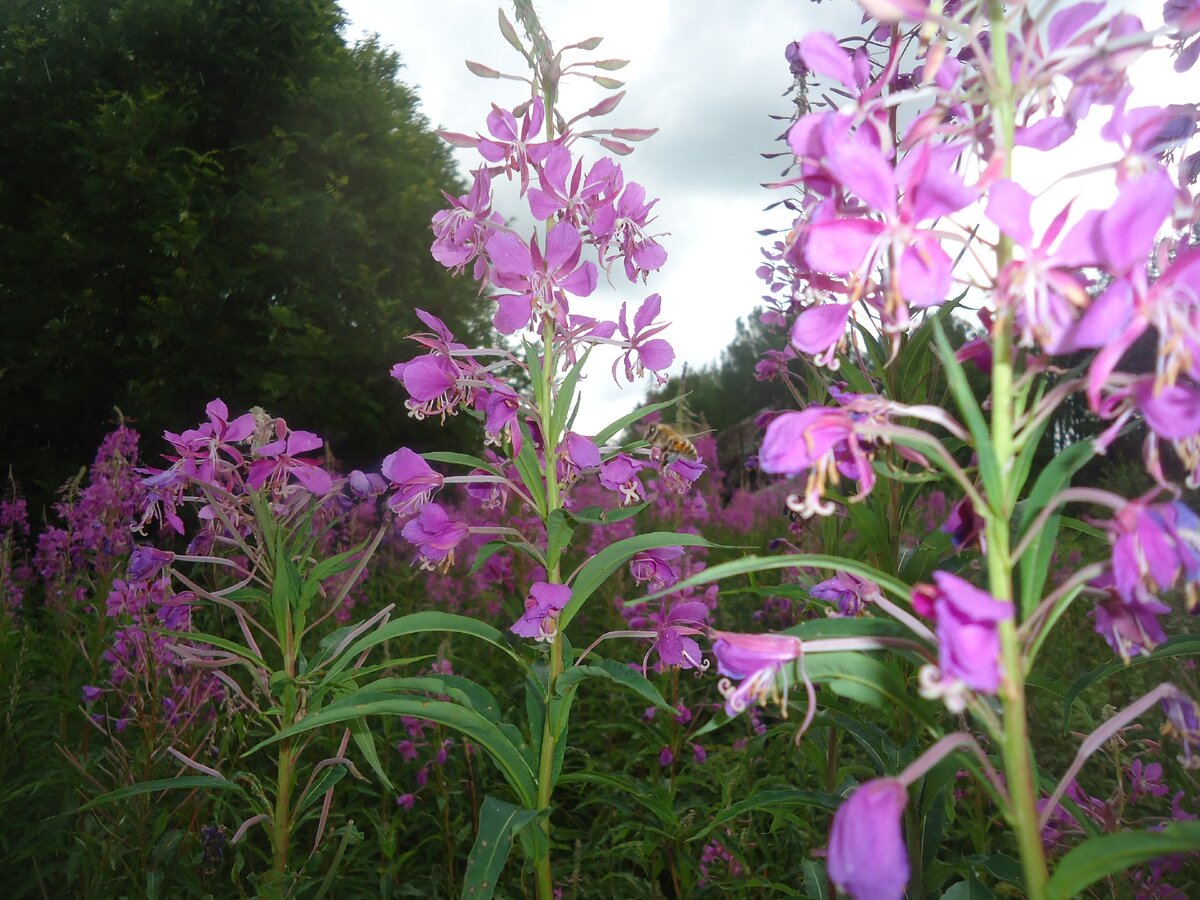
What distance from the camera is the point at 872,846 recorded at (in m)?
0.78

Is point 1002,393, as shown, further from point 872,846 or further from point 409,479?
point 409,479

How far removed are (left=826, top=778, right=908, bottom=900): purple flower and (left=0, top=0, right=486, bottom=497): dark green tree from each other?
11.5 m

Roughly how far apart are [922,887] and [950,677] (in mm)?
1075

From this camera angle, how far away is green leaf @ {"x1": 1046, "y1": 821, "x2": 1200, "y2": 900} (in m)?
0.79

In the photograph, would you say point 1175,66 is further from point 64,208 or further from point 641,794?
point 64,208

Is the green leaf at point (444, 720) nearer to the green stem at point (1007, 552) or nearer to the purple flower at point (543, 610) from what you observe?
the purple flower at point (543, 610)

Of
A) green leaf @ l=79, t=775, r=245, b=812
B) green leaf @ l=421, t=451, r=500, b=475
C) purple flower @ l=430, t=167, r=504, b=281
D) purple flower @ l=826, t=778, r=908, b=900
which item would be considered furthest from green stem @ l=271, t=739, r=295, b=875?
purple flower @ l=826, t=778, r=908, b=900

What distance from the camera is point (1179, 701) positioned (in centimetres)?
93

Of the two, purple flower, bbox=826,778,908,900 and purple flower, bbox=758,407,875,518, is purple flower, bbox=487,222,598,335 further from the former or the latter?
purple flower, bbox=826,778,908,900

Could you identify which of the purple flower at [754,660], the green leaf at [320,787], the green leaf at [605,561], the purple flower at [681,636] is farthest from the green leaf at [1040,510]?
the green leaf at [320,787]

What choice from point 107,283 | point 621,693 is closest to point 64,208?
point 107,283

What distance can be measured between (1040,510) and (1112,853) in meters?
0.38

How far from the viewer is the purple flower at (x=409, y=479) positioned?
203cm

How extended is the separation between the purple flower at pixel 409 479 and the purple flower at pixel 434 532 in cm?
5
